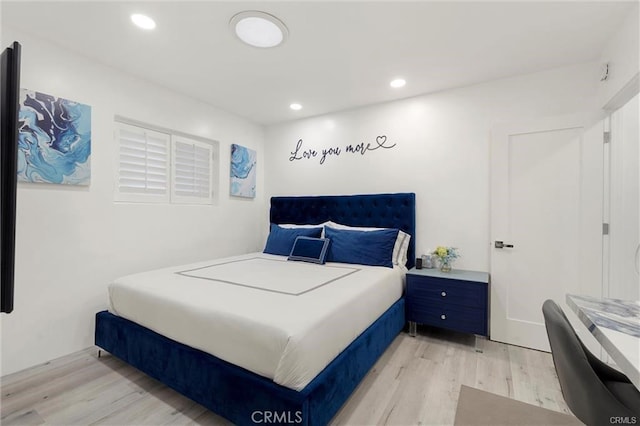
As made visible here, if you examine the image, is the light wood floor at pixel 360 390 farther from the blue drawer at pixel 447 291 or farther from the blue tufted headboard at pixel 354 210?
the blue tufted headboard at pixel 354 210

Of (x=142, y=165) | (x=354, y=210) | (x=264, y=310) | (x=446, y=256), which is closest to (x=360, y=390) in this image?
(x=264, y=310)

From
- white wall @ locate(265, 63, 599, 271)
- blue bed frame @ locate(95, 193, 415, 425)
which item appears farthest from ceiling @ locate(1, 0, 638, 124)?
blue bed frame @ locate(95, 193, 415, 425)

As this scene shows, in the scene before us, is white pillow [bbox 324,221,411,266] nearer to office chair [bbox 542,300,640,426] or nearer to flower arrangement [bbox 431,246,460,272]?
flower arrangement [bbox 431,246,460,272]

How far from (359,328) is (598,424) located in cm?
117

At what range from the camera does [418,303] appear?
2766 mm

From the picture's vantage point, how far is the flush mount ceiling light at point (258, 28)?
1.98 m

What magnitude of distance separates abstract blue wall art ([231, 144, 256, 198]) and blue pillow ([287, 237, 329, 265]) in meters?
1.29


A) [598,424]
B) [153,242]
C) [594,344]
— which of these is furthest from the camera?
[153,242]

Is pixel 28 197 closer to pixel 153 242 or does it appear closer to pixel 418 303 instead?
pixel 153 242

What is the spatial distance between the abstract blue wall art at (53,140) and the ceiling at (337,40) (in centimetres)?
Result: 51

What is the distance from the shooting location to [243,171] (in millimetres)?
4039

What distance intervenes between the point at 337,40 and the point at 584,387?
7.96 ft

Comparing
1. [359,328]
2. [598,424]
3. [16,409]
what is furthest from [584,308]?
[16,409]

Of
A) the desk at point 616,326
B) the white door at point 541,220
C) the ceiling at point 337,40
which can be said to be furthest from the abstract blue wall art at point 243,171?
the desk at point 616,326
